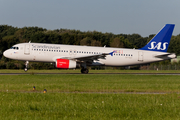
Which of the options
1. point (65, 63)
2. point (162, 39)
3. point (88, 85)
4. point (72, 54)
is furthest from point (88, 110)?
point (162, 39)

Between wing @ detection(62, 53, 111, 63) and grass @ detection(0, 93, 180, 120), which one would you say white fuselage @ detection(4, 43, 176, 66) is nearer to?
wing @ detection(62, 53, 111, 63)

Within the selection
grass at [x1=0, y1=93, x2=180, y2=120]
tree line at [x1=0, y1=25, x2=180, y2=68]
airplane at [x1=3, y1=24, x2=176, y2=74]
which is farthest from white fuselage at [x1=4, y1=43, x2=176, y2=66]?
tree line at [x1=0, y1=25, x2=180, y2=68]

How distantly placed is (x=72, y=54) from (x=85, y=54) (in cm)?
181

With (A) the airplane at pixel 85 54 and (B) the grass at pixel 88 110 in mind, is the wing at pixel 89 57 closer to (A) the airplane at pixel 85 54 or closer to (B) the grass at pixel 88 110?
(A) the airplane at pixel 85 54

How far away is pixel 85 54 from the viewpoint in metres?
38.7

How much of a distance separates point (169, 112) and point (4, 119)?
5794mm

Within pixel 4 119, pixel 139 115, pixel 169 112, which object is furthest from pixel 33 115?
pixel 169 112

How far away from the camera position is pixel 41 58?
37.3m

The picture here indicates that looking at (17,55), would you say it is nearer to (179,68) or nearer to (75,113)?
(75,113)

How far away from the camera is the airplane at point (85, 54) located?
37.2m

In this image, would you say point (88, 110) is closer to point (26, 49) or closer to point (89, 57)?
point (89, 57)

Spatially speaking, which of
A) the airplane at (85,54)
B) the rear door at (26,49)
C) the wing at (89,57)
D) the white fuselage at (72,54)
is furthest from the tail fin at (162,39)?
the rear door at (26,49)

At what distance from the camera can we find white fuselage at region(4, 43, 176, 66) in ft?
122

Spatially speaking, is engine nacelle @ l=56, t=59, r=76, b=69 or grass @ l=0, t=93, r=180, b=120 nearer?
grass @ l=0, t=93, r=180, b=120
